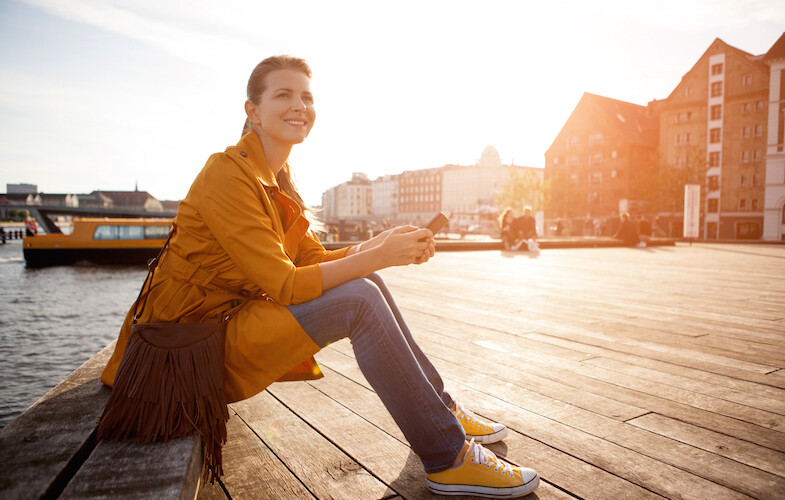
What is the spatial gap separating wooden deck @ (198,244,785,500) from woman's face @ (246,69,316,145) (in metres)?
1.11

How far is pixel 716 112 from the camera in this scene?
40.6 m

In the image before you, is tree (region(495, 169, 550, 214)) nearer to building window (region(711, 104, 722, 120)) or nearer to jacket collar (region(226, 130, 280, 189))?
building window (region(711, 104, 722, 120))

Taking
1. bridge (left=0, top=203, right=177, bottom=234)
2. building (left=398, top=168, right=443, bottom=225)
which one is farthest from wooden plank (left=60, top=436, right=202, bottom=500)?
building (left=398, top=168, right=443, bottom=225)

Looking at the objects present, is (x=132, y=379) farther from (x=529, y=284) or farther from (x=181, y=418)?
(x=529, y=284)

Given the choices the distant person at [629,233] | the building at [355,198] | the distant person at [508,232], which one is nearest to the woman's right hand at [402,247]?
the distant person at [508,232]

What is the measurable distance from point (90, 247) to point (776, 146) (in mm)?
41203

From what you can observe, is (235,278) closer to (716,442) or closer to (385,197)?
(716,442)

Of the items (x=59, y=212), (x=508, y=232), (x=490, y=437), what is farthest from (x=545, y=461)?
(x=59, y=212)

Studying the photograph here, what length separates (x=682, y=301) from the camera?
5.09 metres

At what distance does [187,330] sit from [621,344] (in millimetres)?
2788

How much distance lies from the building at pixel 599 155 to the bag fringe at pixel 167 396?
4801cm

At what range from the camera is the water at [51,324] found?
478 centimetres

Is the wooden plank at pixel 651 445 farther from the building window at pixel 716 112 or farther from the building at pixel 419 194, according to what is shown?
the building at pixel 419 194

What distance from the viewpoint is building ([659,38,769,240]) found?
37719 millimetres
